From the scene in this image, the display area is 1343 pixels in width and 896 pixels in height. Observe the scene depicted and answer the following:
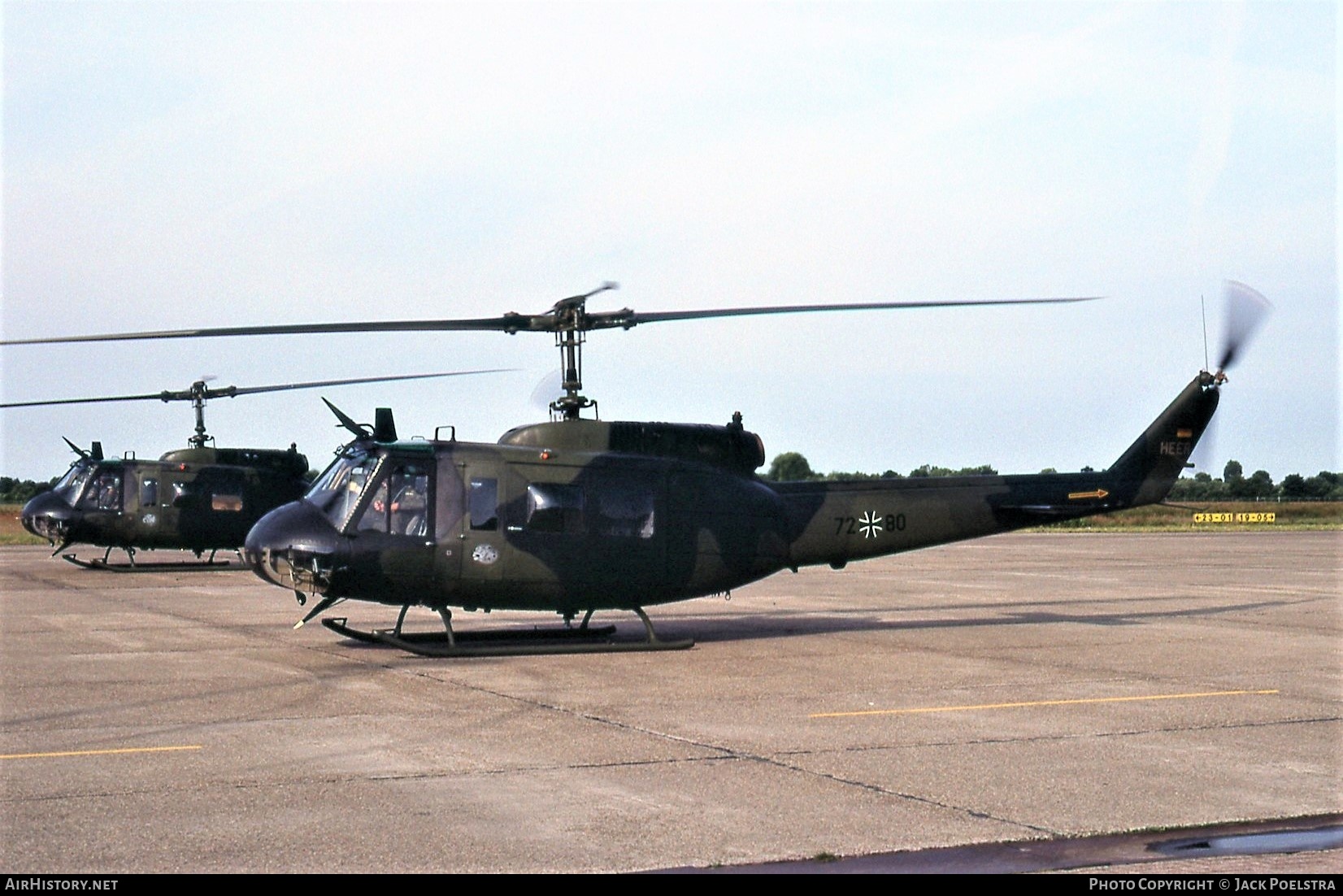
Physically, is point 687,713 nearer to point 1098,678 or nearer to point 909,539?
point 1098,678

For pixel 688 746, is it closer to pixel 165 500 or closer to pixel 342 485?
pixel 342 485

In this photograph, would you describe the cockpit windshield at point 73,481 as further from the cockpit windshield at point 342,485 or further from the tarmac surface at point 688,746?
the cockpit windshield at point 342,485

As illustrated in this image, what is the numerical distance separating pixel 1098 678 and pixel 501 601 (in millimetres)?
6466

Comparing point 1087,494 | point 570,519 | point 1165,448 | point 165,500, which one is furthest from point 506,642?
point 165,500

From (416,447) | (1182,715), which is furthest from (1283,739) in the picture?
(416,447)

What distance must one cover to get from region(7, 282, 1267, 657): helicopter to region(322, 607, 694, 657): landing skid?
0.04 meters

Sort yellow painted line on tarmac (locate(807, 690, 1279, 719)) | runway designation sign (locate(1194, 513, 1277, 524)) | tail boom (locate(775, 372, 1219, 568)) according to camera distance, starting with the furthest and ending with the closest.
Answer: runway designation sign (locate(1194, 513, 1277, 524))
tail boom (locate(775, 372, 1219, 568))
yellow painted line on tarmac (locate(807, 690, 1279, 719))

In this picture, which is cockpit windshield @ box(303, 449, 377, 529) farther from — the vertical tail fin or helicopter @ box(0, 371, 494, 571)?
helicopter @ box(0, 371, 494, 571)

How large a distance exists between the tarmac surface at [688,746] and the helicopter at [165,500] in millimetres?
9721

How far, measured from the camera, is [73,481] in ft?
104

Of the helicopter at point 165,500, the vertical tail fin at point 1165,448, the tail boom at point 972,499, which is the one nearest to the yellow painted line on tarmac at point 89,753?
the tail boom at point 972,499

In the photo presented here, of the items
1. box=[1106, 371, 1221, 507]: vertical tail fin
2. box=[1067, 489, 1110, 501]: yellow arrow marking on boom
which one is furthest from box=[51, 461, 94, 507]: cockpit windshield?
box=[1106, 371, 1221, 507]: vertical tail fin

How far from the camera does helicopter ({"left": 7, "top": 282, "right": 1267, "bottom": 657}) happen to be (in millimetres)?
15758

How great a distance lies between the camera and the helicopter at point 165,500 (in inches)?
1215
